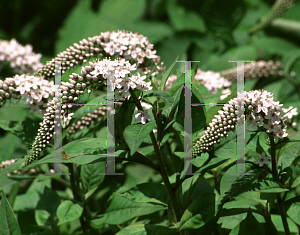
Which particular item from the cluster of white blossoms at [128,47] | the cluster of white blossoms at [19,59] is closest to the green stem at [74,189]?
the cluster of white blossoms at [128,47]

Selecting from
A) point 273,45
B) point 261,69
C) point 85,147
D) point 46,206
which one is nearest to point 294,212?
point 85,147

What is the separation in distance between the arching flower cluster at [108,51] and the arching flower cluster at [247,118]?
0.34 metres

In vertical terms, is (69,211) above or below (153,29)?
below

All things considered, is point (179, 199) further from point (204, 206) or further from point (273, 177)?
point (273, 177)

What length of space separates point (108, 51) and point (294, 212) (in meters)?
0.75

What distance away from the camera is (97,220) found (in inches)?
43.1

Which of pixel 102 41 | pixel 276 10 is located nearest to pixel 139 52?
pixel 102 41

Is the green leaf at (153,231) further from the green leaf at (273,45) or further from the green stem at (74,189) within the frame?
the green leaf at (273,45)

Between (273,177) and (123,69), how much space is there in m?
0.52

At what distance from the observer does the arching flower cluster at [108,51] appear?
109 centimetres

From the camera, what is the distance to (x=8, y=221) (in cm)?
91

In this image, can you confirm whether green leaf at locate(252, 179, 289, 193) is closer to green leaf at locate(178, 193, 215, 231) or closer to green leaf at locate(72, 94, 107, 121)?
green leaf at locate(178, 193, 215, 231)

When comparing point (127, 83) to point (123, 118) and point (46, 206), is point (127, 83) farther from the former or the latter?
point (46, 206)

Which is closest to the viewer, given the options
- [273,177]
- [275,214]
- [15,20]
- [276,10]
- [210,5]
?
[273,177]
